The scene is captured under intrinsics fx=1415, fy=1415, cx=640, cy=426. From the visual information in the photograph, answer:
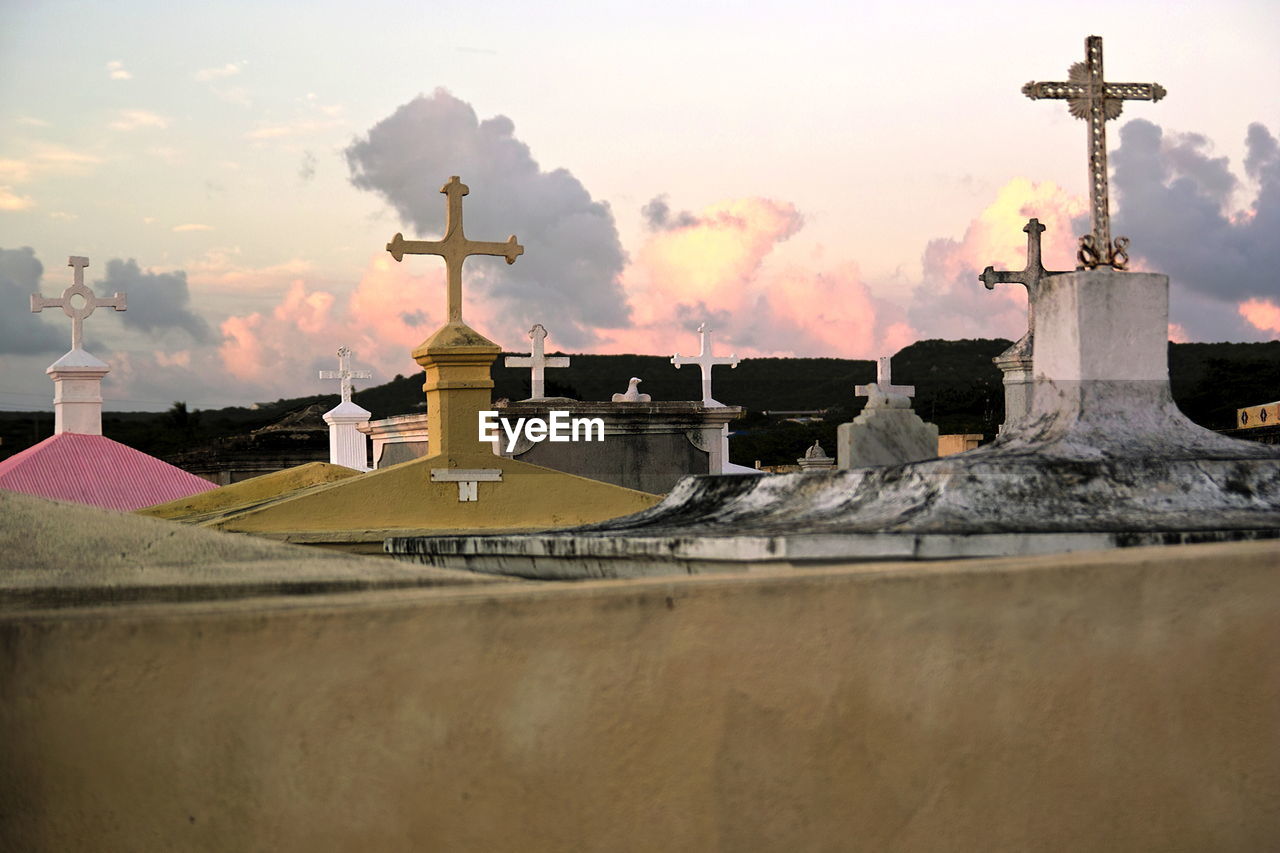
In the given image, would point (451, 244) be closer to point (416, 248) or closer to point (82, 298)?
point (416, 248)

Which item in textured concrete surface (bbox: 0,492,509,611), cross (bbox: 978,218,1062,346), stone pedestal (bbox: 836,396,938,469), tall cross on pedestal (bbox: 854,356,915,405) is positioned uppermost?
cross (bbox: 978,218,1062,346)

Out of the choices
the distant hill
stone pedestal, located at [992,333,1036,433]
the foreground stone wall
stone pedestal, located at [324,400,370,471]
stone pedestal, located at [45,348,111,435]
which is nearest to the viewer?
the foreground stone wall

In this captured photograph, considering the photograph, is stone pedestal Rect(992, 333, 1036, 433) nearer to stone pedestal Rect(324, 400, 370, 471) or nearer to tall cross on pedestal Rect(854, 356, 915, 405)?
tall cross on pedestal Rect(854, 356, 915, 405)

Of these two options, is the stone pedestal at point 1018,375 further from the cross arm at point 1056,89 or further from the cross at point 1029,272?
the cross arm at point 1056,89

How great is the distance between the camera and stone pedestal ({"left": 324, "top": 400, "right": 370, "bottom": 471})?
17719 mm

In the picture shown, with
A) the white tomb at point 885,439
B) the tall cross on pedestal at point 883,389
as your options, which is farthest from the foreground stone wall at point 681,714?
the tall cross on pedestal at point 883,389

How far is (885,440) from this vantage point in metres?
9.86

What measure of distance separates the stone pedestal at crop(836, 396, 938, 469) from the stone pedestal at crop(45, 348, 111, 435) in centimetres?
706

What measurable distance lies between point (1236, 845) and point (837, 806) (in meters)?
1.32

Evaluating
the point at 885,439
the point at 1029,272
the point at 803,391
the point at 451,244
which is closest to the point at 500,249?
the point at 451,244

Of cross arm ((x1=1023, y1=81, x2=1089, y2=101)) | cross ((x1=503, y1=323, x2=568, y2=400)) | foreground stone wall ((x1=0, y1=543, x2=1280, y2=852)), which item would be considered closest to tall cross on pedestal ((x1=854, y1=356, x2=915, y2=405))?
cross arm ((x1=1023, y1=81, x2=1089, y2=101))

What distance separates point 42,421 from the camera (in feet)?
205

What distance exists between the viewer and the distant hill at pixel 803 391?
50625 mm

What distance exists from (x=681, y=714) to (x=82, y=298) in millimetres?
11293
